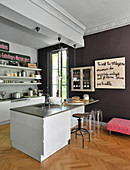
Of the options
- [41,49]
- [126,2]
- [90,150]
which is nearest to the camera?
[90,150]

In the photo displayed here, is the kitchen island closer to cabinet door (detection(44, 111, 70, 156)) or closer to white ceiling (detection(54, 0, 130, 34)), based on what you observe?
cabinet door (detection(44, 111, 70, 156))

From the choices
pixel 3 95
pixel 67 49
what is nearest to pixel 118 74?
pixel 67 49

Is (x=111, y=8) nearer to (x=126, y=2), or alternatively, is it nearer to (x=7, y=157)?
(x=126, y=2)

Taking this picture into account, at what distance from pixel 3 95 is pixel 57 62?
7.68ft

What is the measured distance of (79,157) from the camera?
2.17 m

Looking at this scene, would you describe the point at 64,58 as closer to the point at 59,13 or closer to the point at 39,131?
the point at 59,13

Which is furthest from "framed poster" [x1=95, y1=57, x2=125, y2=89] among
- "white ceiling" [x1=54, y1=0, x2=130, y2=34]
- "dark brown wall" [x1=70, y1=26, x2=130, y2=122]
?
"white ceiling" [x1=54, y1=0, x2=130, y2=34]

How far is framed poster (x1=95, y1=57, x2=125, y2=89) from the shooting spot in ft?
11.0

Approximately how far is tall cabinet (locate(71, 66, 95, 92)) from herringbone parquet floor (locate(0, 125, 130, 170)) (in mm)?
1674

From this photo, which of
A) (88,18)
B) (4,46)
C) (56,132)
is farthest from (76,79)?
(4,46)

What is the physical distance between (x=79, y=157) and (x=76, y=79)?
2.49 m

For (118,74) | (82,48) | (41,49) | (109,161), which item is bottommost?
(109,161)

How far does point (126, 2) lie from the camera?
2.68m

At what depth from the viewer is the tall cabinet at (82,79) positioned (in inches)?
151
